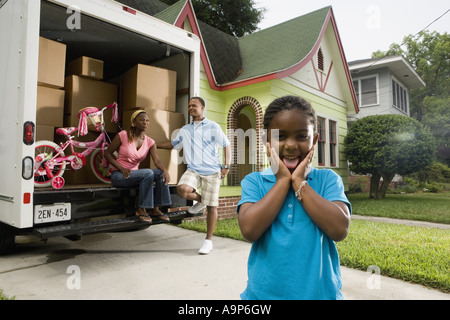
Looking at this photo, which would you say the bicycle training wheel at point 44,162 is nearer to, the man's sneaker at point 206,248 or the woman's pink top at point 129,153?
the woman's pink top at point 129,153

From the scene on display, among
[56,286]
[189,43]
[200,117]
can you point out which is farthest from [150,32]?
[56,286]

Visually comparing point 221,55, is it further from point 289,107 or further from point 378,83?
point 378,83

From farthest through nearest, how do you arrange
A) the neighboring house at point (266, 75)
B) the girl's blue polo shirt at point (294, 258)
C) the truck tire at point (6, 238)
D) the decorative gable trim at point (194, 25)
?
1. the neighboring house at point (266, 75)
2. the decorative gable trim at point (194, 25)
3. the truck tire at point (6, 238)
4. the girl's blue polo shirt at point (294, 258)

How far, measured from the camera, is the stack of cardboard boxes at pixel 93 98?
3.82 meters

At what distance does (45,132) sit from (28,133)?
1.33m

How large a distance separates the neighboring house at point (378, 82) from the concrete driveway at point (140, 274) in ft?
49.2

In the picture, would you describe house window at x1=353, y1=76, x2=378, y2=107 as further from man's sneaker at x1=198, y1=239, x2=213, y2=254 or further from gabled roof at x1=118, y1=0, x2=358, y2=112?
man's sneaker at x1=198, y1=239, x2=213, y2=254

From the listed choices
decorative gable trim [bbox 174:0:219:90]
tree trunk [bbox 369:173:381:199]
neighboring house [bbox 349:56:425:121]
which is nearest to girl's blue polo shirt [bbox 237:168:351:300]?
decorative gable trim [bbox 174:0:219:90]

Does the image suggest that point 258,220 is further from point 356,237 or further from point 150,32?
point 356,237

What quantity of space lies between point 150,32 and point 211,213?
7.80ft

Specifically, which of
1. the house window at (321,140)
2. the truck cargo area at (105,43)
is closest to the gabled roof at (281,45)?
the house window at (321,140)

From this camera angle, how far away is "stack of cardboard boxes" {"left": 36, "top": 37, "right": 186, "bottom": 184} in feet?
12.5

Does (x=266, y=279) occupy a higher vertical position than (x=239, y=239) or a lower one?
higher

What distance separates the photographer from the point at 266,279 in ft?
3.67
